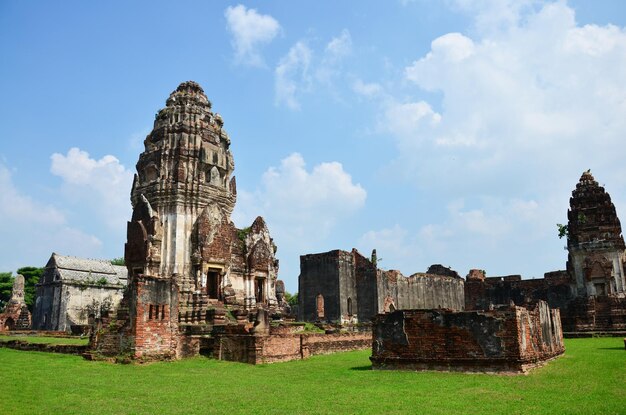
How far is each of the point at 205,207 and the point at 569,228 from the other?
2256 cm

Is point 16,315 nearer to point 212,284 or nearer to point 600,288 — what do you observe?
point 212,284

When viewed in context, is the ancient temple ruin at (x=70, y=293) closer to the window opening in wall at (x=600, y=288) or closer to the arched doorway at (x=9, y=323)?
the arched doorway at (x=9, y=323)

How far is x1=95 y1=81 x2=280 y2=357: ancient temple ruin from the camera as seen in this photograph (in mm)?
19656

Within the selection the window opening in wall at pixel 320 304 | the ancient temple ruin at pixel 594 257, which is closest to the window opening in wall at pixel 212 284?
the window opening in wall at pixel 320 304

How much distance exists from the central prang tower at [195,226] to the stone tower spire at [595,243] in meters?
18.9

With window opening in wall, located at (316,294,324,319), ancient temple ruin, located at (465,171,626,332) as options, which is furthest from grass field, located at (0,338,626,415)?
window opening in wall, located at (316,294,324,319)

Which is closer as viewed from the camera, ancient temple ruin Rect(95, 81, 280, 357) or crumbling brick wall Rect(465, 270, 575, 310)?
ancient temple ruin Rect(95, 81, 280, 357)

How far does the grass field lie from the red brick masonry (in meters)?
0.43

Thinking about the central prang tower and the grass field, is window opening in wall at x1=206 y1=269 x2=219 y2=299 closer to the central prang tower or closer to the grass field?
the central prang tower

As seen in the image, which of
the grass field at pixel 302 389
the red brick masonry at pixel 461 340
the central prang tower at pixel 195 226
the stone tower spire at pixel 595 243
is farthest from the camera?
the stone tower spire at pixel 595 243

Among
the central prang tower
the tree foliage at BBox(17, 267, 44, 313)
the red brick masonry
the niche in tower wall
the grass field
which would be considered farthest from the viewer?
the tree foliage at BBox(17, 267, 44, 313)

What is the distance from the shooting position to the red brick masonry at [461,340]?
1152 centimetres

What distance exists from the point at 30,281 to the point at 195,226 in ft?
121

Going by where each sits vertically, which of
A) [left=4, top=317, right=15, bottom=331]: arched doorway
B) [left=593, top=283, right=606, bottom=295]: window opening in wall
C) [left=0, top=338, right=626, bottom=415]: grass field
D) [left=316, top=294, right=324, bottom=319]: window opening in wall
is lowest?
[left=0, top=338, right=626, bottom=415]: grass field
